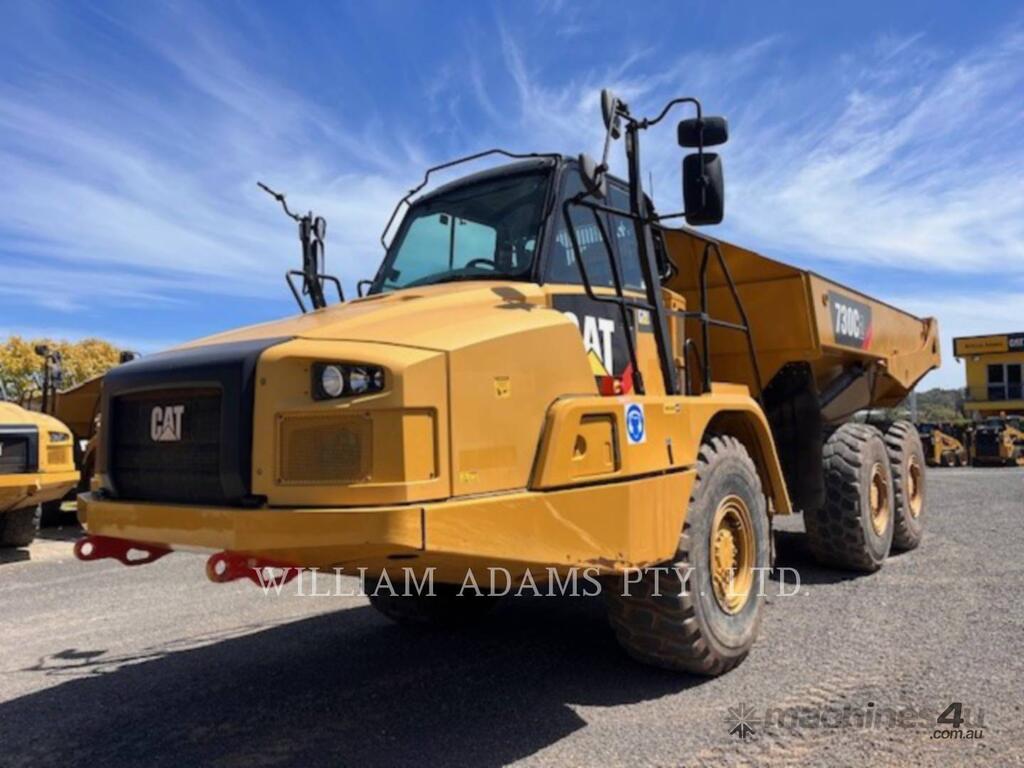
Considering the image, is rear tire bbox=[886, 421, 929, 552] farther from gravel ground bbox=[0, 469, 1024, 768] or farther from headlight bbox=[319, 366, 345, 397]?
headlight bbox=[319, 366, 345, 397]

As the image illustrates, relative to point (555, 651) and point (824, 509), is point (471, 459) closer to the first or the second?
point (555, 651)

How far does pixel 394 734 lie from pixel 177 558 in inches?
245

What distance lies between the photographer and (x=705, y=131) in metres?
3.88

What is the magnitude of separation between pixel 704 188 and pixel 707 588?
1925mm

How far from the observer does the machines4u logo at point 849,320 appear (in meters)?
6.57

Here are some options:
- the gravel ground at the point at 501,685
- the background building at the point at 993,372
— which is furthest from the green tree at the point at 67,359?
the background building at the point at 993,372

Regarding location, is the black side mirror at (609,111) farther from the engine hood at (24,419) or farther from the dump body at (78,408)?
the dump body at (78,408)

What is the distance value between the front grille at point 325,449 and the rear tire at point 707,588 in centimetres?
161

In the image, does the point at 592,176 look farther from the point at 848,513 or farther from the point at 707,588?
the point at 848,513

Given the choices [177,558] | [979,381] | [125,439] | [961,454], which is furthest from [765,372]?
[979,381]

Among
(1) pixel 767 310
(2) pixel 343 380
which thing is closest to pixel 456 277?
(2) pixel 343 380

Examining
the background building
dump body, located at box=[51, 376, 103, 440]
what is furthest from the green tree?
the background building

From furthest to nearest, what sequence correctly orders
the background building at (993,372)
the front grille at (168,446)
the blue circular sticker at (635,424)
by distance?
the background building at (993,372)
the blue circular sticker at (635,424)
the front grille at (168,446)

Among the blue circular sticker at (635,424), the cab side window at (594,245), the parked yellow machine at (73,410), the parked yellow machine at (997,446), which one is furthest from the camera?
the parked yellow machine at (997,446)
